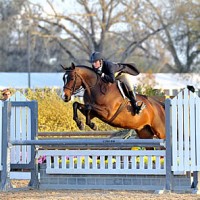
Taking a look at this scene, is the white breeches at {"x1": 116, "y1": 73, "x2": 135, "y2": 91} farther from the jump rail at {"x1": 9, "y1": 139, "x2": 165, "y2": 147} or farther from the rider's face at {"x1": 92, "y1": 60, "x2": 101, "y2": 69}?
the jump rail at {"x1": 9, "y1": 139, "x2": 165, "y2": 147}

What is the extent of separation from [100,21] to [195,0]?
293 inches

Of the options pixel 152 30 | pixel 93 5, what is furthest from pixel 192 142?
pixel 152 30

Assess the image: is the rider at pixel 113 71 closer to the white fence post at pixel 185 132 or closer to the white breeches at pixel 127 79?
the white breeches at pixel 127 79

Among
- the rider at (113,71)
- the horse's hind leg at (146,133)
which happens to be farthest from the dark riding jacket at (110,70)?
the horse's hind leg at (146,133)

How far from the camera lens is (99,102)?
12359mm

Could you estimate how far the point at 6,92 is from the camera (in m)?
14.4

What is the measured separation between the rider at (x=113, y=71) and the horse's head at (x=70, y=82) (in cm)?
41

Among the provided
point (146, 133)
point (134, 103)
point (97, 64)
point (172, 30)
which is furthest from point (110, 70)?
point (172, 30)

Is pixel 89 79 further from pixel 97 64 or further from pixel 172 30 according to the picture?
pixel 172 30

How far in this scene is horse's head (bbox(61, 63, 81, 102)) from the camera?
1173 cm

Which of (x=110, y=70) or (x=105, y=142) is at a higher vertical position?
(x=110, y=70)

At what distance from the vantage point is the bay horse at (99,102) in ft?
A: 39.1

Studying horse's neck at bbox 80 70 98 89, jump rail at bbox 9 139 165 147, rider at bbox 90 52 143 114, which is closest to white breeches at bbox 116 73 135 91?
rider at bbox 90 52 143 114

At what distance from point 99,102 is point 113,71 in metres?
0.61
